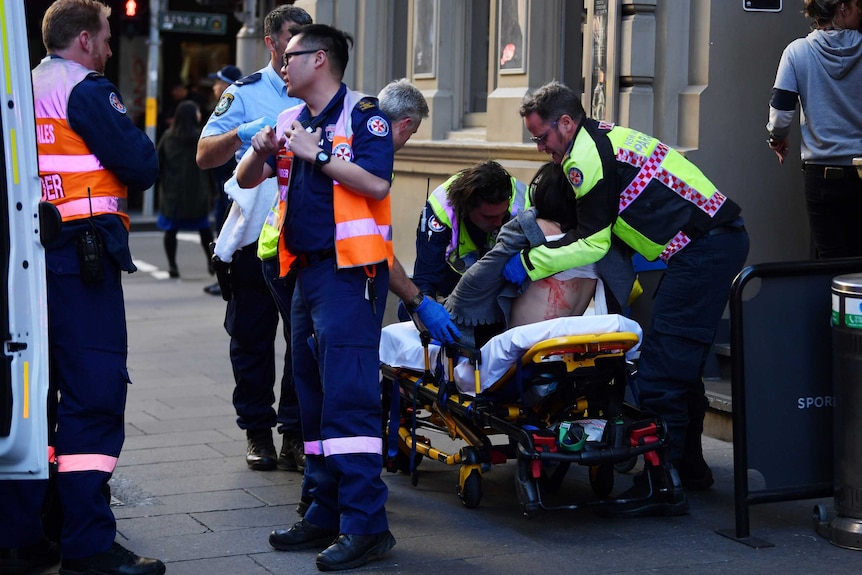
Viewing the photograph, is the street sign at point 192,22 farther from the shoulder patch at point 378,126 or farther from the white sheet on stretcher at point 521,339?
the shoulder patch at point 378,126

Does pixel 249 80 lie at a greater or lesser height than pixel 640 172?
greater

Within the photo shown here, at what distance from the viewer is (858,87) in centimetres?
668

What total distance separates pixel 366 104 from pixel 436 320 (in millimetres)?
951

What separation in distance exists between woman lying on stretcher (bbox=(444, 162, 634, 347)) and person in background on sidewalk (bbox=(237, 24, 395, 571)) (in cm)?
67

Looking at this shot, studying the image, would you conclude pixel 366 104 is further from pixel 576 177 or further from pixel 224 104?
pixel 224 104

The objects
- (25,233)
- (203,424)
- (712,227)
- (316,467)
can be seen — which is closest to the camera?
(25,233)

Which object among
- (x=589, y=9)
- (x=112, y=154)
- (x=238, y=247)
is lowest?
(x=238, y=247)

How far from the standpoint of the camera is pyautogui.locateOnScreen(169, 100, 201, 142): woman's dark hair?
48.0 ft

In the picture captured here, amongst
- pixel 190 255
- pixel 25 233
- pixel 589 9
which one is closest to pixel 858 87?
pixel 589 9

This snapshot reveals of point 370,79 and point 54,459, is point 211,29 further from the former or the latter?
point 54,459

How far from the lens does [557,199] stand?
5.81m

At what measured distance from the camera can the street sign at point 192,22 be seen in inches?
876

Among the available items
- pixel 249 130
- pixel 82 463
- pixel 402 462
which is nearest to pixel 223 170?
pixel 249 130

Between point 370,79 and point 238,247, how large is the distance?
4978mm
